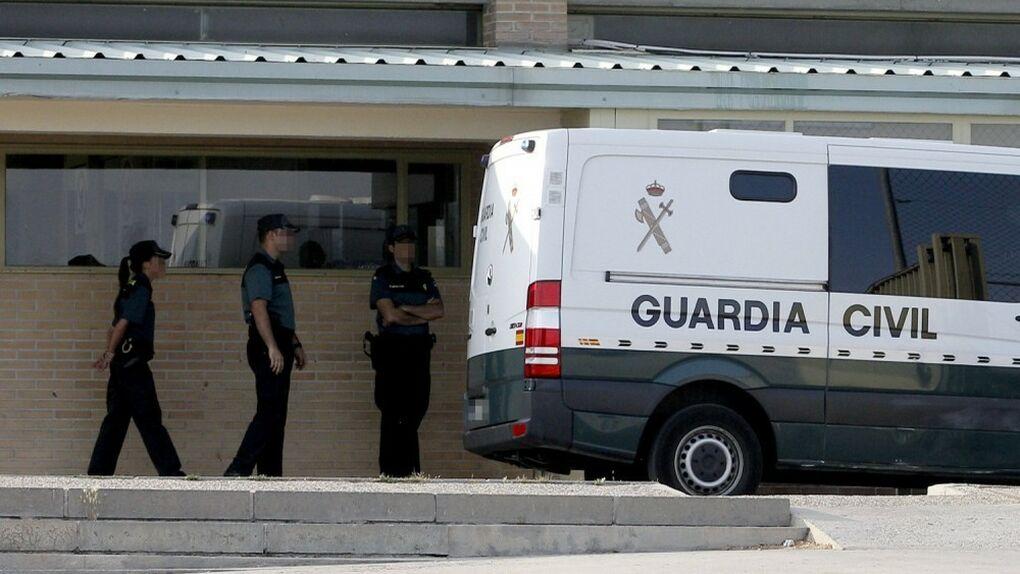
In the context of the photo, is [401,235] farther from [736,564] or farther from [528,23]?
[736,564]

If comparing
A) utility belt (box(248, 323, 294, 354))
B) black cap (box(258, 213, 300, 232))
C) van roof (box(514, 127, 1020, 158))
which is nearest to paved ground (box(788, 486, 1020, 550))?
van roof (box(514, 127, 1020, 158))

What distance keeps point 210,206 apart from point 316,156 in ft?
2.93

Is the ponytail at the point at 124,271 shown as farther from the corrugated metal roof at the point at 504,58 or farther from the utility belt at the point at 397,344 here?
the utility belt at the point at 397,344

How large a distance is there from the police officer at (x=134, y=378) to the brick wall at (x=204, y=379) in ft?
3.86

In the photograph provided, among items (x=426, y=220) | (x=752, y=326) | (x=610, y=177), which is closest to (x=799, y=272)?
(x=752, y=326)

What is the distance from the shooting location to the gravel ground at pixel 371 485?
8.66 meters

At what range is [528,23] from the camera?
13.8 metres

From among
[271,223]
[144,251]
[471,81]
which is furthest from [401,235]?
[144,251]

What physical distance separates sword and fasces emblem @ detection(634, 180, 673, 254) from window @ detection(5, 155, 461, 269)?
4.20 metres

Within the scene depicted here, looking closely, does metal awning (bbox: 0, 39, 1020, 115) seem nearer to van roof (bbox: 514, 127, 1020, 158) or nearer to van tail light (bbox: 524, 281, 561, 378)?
van roof (bbox: 514, 127, 1020, 158)

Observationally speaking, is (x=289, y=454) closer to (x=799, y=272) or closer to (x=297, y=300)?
(x=297, y=300)

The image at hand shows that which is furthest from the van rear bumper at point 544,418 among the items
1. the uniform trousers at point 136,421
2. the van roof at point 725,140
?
the uniform trousers at point 136,421

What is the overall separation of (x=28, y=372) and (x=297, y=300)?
6.81 ft

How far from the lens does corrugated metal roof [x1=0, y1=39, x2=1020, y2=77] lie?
38.7 ft
